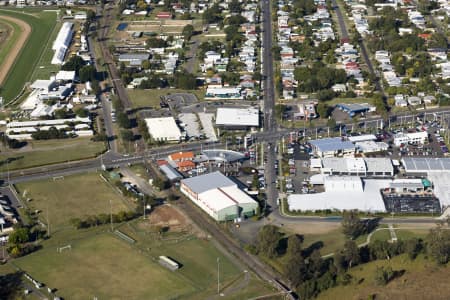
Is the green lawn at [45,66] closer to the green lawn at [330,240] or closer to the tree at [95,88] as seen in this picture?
the tree at [95,88]

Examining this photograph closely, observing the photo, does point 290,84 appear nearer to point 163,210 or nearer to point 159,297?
point 163,210

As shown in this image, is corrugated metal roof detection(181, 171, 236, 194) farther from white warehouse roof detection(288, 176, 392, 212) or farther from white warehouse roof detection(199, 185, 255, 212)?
white warehouse roof detection(288, 176, 392, 212)

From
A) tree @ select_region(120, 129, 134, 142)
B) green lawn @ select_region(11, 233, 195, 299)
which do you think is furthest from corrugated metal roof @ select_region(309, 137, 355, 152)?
green lawn @ select_region(11, 233, 195, 299)

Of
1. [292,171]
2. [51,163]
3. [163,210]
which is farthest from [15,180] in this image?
[292,171]

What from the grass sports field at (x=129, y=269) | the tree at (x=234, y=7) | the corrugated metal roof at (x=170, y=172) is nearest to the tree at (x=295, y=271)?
the grass sports field at (x=129, y=269)

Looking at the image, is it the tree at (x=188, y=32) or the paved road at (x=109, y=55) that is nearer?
the paved road at (x=109, y=55)

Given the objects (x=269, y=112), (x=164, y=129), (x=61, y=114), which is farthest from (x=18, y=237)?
(x=269, y=112)

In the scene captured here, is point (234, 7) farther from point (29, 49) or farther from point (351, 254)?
point (351, 254)
